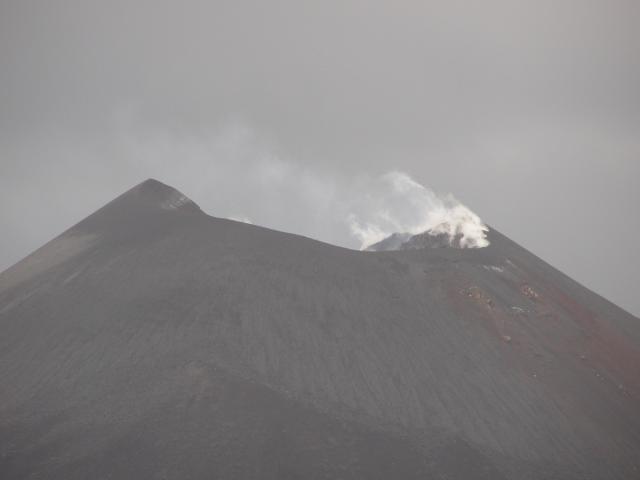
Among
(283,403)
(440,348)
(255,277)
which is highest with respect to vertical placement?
(440,348)

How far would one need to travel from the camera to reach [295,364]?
888 inches

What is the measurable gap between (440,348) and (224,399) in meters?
11.3

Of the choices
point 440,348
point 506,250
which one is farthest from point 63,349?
point 506,250

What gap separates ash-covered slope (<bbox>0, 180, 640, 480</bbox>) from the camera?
17.9 m

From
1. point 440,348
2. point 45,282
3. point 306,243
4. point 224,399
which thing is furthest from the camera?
point 306,243

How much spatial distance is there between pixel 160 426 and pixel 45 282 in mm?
15796

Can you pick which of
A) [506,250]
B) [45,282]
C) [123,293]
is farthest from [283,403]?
[506,250]

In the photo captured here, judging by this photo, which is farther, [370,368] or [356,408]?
[370,368]

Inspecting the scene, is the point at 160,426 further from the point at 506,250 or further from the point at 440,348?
the point at 506,250

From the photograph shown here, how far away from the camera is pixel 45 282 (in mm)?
29766

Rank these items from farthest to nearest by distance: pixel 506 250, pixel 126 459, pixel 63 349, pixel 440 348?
1. pixel 506 250
2. pixel 440 348
3. pixel 63 349
4. pixel 126 459

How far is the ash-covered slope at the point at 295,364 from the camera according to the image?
17891 millimetres

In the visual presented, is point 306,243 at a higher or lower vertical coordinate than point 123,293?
higher

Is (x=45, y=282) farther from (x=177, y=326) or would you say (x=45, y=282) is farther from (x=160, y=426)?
(x=160, y=426)
